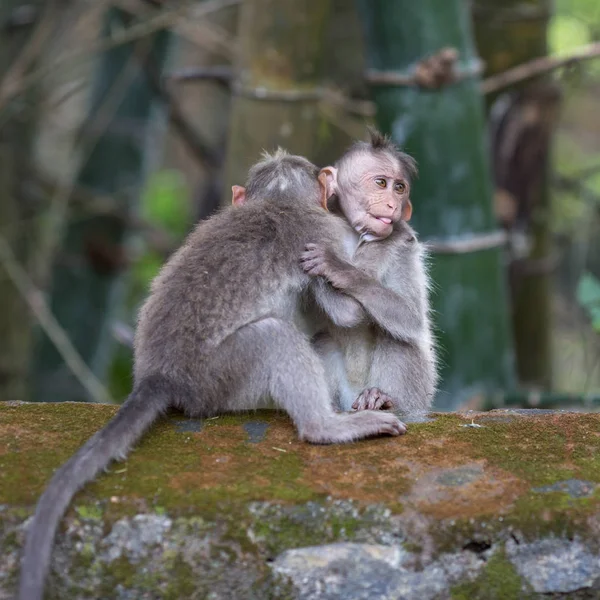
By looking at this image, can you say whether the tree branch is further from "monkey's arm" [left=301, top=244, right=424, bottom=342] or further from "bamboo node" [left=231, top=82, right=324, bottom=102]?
"monkey's arm" [left=301, top=244, right=424, bottom=342]

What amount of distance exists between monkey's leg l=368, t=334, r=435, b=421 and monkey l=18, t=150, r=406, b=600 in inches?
13.3

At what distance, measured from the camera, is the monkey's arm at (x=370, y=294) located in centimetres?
408

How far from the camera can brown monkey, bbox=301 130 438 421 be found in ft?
13.9

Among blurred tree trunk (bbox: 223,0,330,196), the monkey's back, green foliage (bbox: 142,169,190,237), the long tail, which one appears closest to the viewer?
the long tail

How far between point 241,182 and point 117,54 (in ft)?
13.0

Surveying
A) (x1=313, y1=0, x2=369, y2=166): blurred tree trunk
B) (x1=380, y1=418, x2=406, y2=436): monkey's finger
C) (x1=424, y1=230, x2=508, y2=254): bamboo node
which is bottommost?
(x1=380, y1=418, x2=406, y2=436): monkey's finger

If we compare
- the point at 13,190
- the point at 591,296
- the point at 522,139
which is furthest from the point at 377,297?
the point at 13,190

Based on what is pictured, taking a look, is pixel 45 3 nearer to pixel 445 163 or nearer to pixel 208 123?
pixel 445 163

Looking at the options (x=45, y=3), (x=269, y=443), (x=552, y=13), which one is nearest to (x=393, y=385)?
(x=269, y=443)

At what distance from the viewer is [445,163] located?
228 inches

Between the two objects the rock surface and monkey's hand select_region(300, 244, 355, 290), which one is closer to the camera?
the rock surface

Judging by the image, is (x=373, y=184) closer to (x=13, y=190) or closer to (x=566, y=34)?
(x=13, y=190)

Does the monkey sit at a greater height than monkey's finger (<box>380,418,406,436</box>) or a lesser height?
greater

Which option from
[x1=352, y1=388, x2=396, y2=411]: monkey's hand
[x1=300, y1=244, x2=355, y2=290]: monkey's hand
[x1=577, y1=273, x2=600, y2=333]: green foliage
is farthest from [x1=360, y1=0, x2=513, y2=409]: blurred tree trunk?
[x1=300, y1=244, x2=355, y2=290]: monkey's hand
